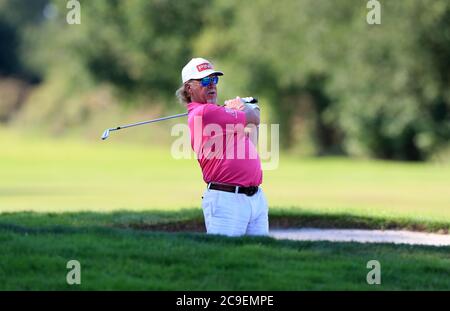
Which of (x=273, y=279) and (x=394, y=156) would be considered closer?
(x=273, y=279)

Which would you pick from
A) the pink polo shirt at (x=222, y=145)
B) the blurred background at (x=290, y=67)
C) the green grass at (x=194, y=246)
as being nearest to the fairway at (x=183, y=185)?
the green grass at (x=194, y=246)

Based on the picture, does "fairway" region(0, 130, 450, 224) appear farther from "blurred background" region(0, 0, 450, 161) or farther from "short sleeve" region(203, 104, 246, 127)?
"short sleeve" region(203, 104, 246, 127)

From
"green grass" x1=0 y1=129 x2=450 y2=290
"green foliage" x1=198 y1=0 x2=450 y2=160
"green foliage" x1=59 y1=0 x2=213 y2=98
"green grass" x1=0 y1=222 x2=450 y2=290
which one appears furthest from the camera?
"green foliage" x1=59 y1=0 x2=213 y2=98

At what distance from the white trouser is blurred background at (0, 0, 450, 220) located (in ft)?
34.7

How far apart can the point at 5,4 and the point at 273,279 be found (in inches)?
3656

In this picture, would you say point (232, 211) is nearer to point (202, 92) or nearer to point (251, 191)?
point (251, 191)

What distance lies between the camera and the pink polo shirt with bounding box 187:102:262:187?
9.12 meters

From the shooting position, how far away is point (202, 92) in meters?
9.38

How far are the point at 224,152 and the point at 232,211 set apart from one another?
1.85 ft

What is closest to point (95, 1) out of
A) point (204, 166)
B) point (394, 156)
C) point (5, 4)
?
point (394, 156)

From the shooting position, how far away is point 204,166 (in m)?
9.39

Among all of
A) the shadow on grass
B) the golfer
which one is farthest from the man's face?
the shadow on grass

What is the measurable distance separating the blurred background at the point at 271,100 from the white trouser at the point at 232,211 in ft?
34.7

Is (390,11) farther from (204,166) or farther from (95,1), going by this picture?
(204,166)
